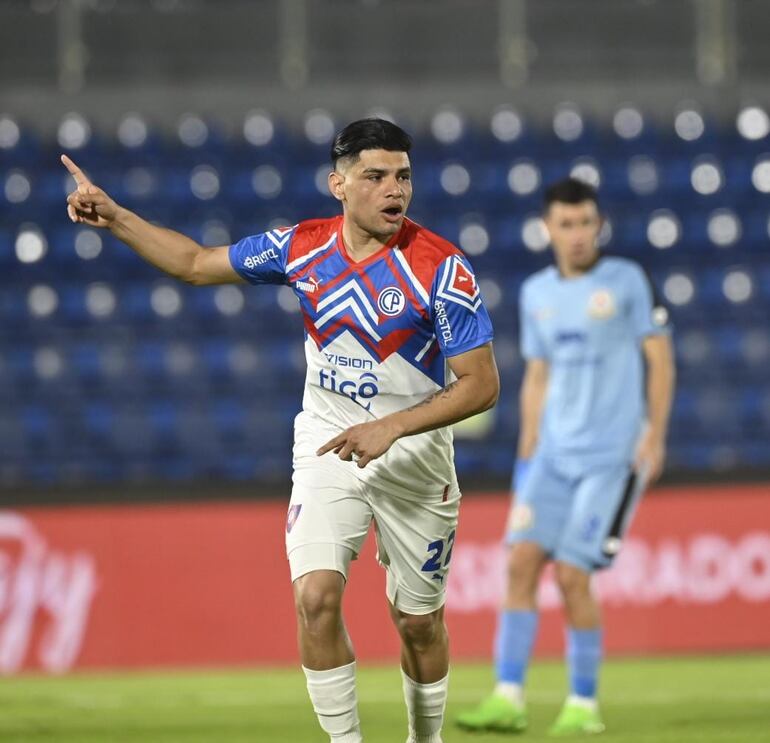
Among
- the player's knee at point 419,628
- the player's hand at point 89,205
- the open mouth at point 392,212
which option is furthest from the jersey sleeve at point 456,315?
the player's hand at point 89,205

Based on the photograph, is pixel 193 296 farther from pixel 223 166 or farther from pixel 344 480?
pixel 344 480

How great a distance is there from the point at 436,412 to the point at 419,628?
2.86 ft

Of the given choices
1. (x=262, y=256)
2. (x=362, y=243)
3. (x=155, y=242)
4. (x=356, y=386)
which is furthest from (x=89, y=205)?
(x=356, y=386)

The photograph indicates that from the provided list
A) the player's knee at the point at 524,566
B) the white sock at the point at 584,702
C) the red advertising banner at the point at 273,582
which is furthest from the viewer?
the red advertising banner at the point at 273,582

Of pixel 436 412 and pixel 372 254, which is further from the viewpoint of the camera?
pixel 372 254

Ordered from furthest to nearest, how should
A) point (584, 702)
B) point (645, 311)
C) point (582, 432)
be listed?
point (645, 311) → point (582, 432) → point (584, 702)

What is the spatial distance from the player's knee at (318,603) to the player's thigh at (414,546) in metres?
0.36

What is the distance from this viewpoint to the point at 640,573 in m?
9.20

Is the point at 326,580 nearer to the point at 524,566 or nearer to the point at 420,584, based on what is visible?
the point at 420,584

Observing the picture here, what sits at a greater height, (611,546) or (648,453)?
(648,453)

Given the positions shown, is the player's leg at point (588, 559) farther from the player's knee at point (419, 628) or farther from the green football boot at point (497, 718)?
the player's knee at point (419, 628)

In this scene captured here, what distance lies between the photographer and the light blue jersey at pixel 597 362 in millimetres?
6387

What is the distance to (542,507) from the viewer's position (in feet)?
20.9

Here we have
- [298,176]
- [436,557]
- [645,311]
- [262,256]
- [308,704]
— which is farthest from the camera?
[298,176]
